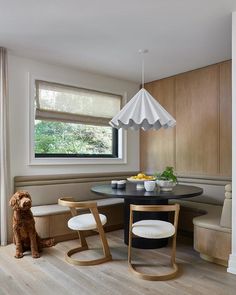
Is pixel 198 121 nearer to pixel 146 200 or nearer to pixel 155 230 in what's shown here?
pixel 146 200

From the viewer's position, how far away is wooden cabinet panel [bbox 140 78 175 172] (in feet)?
15.5

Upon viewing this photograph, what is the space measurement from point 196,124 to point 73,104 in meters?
2.03

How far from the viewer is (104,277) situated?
2525mm

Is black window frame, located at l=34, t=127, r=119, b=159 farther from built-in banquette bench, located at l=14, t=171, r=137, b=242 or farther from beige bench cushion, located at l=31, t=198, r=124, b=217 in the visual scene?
beige bench cushion, located at l=31, t=198, r=124, b=217

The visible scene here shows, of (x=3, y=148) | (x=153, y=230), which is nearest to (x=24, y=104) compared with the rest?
(x=3, y=148)

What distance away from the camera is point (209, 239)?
2867 millimetres

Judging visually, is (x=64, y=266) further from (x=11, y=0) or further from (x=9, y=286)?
(x=11, y=0)

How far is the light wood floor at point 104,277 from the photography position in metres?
2.28

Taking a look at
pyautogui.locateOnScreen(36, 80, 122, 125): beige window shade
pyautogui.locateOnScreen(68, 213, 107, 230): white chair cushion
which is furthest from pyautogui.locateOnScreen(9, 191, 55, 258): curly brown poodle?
pyautogui.locateOnScreen(36, 80, 122, 125): beige window shade

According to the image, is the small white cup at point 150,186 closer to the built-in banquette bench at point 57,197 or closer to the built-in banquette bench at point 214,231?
the built-in banquette bench at point 214,231

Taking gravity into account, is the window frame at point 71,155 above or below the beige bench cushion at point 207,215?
above

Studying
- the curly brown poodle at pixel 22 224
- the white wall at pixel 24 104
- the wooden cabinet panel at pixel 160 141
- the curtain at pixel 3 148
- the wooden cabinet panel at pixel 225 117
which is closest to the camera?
the curly brown poodle at pixel 22 224

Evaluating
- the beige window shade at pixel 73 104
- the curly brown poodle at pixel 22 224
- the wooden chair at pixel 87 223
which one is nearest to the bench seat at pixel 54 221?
the curly brown poodle at pixel 22 224

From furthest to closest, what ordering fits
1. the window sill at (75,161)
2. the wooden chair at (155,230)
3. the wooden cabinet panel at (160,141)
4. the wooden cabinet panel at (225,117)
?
1. the wooden cabinet panel at (160,141)
2. the window sill at (75,161)
3. the wooden cabinet panel at (225,117)
4. the wooden chair at (155,230)
